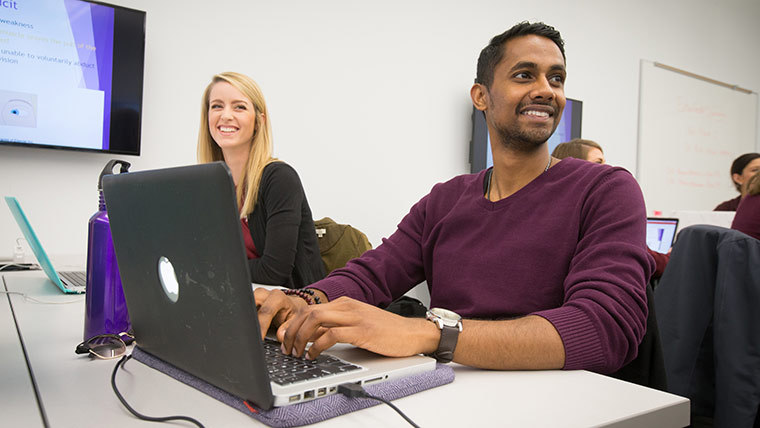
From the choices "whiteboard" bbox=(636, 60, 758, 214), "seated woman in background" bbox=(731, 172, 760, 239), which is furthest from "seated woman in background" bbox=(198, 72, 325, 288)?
"whiteboard" bbox=(636, 60, 758, 214)

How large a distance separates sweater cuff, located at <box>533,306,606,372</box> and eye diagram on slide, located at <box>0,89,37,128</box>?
7.07 ft

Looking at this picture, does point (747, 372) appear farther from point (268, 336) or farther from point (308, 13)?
point (308, 13)

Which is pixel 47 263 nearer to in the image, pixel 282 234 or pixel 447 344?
pixel 282 234

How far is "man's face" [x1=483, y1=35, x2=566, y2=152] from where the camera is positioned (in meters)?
1.21

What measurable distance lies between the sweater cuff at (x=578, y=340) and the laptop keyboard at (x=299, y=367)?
32 centimetres

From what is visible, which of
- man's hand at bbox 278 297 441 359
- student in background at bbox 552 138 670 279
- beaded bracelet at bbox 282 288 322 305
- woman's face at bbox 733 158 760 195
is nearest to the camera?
man's hand at bbox 278 297 441 359

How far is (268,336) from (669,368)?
45.0 inches

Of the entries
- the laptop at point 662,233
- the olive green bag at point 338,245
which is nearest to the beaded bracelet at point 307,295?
the olive green bag at point 338,245

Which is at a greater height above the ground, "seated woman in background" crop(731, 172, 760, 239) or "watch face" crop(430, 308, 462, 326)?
"seated woman in background" crop(731, 172, 760, 239)

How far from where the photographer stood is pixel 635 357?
2.99 feet

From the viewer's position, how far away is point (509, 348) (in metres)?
0.76

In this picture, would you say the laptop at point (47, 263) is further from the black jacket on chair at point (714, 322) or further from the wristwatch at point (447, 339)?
the black jacket on chair at point (714, 322)

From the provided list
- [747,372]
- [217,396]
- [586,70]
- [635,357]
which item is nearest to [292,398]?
[217,396]

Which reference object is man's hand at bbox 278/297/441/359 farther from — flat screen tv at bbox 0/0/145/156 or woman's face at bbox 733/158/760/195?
woman's face at bbox 733/158/760/195
